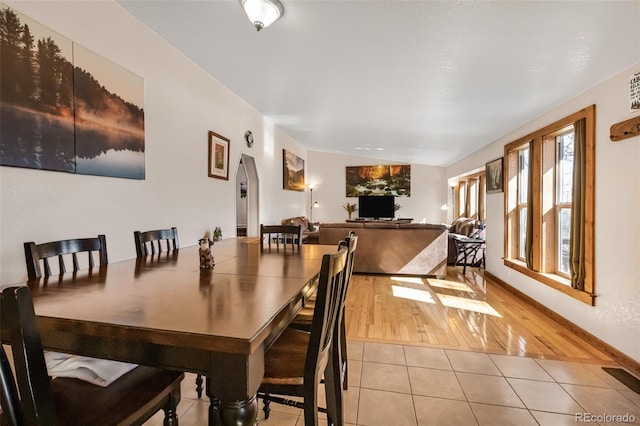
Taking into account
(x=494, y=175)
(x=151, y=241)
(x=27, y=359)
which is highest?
(x=494, y=175)

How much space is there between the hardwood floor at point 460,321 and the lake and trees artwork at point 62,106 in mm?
2421

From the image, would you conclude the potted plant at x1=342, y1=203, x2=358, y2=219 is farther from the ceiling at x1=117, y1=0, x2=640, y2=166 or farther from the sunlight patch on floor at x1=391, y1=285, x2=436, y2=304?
the ceiling at x1=117, y1=0, x2=640, y2=166

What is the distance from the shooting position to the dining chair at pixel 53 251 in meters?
1.31

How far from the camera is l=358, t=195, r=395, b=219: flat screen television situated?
7.72 metres

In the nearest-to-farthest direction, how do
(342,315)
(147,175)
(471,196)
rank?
(342,315), (147,175), (471,196)

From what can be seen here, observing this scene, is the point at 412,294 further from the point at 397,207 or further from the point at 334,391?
the point at 397,207

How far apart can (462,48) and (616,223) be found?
5.98 feet

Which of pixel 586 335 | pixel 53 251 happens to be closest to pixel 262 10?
pixel 53 251

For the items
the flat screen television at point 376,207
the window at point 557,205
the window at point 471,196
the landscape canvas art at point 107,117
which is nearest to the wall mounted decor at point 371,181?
the flat screen television at point 376,207

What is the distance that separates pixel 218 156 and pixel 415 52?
2339 mm

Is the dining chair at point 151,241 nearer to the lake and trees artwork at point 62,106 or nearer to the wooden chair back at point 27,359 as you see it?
the lake and trees artwork at point 62,106

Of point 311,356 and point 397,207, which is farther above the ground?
point 397,207

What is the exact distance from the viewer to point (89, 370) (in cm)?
108

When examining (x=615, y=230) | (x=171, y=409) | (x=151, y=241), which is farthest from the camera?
(x=615, y=230)
